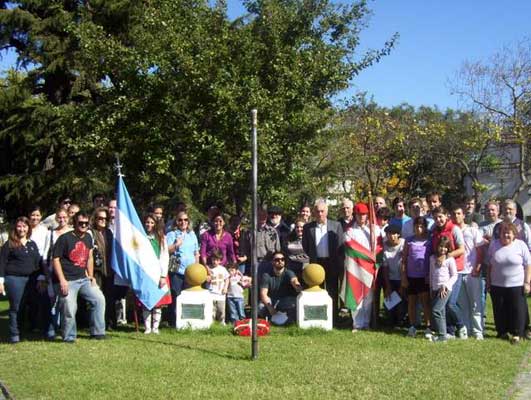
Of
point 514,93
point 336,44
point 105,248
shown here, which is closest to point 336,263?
point 105,248

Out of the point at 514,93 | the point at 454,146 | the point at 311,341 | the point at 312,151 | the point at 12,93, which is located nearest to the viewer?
the point at 311,341

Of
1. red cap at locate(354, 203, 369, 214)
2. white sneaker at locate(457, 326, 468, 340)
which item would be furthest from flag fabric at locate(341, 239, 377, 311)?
white sneaker at locate(457, 326, 468, 340)

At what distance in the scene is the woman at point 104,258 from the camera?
981 centimetres

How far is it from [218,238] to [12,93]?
35.7ft

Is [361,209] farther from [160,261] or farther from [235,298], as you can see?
[160,261]

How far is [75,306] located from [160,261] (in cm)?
149

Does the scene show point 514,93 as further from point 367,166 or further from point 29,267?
point 29,267

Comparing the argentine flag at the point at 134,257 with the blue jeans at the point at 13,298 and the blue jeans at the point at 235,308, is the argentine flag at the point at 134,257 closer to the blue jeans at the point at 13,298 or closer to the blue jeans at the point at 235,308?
the blue jeans at the point at 235,308

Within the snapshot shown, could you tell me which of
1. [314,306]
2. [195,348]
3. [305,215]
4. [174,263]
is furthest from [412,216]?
[195,348]

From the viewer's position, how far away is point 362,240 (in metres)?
10.1

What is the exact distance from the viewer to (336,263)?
1034 centimetres

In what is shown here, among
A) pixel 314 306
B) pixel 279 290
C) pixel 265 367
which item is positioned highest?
pixel 279 290

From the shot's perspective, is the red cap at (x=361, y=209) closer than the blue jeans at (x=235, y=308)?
Yes

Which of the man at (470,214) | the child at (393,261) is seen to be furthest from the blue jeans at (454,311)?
the man at (470,214)
